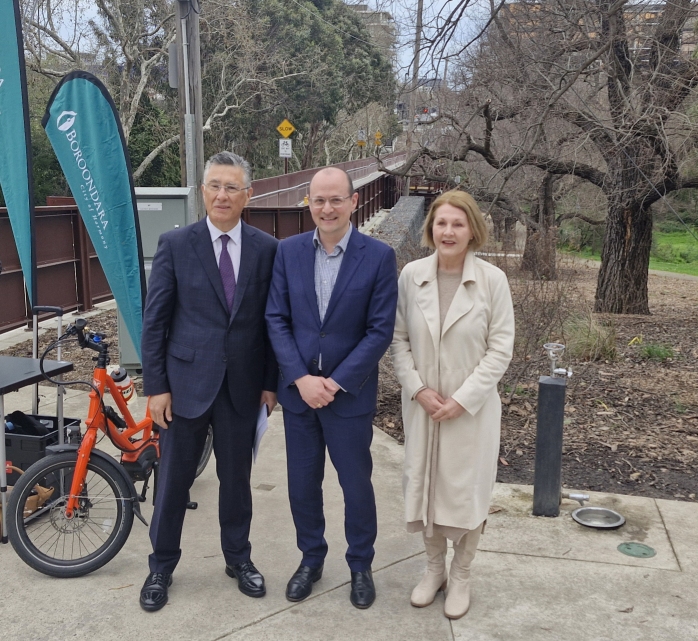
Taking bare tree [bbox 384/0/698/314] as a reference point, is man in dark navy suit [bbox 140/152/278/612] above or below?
below

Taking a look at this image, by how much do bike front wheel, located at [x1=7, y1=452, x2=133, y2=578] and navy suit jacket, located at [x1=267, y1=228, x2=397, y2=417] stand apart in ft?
→ 3.40

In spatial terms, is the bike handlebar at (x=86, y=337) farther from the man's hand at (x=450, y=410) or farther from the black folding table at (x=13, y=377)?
the man's hand at (x=450, y=410)

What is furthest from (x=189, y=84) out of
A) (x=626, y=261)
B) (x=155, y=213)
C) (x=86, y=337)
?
(x=626, y=261)

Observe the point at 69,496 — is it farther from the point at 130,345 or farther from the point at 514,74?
the point at 514,74

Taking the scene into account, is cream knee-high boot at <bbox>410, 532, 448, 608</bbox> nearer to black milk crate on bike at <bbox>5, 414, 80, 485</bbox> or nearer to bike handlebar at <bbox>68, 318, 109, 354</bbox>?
bike handlebar at <bbox>68, 318, 109, 354</bbox>

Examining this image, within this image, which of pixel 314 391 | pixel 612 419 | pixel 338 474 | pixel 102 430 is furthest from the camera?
pixel 612 419

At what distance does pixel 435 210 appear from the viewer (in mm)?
3334

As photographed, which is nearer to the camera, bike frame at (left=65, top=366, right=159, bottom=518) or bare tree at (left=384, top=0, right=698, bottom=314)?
bike frame at (left=65, top=366, right=159, bottom=518)

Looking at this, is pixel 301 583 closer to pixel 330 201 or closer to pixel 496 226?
pixel 330 201

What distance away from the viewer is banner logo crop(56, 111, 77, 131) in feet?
17.8

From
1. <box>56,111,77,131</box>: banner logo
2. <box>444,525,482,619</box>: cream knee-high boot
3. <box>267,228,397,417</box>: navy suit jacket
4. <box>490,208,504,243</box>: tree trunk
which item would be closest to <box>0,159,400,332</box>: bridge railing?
<box>56,111,77,131</box>: banner logo

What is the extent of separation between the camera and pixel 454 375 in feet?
10.8

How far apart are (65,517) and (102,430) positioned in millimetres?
462

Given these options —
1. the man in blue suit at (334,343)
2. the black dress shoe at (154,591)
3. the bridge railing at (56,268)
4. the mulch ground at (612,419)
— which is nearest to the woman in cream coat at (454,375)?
the man in blue suit at (334,343)
